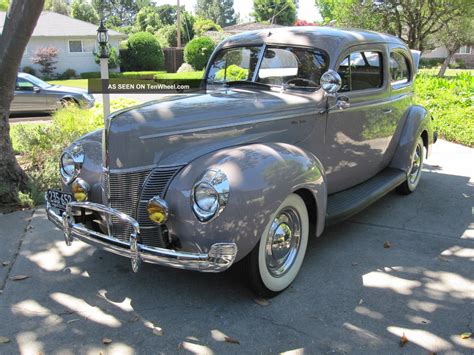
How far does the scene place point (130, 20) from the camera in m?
86.1

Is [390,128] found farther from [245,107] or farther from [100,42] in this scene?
[100,42]

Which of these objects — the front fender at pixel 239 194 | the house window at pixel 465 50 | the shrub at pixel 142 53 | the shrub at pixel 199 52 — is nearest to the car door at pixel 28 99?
the front fender at pixel 239 194

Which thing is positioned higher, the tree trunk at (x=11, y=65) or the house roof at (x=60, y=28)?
the house roof at (x=60, y=28)

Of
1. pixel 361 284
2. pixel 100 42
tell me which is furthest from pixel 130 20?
pixel 361 284

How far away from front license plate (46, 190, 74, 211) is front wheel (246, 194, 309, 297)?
1489 millimetres

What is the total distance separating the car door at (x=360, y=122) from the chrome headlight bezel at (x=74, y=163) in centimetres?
218

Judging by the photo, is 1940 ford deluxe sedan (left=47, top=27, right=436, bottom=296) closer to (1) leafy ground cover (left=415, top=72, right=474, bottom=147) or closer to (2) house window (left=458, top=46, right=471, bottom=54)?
(1) leafy ground cover (left=415, top=72, right=474, bottom=147)

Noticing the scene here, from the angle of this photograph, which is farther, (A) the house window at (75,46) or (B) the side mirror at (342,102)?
(A) the house window at (75,46)

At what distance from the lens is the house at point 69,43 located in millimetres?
31453

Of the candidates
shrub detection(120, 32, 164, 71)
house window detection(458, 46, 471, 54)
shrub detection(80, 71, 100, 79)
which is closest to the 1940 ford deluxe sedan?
shrub detection(80, 71, 100, 79)

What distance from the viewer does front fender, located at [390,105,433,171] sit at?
18.1ft

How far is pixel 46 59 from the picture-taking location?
30031 millimetres

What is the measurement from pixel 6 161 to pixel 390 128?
14.8ft

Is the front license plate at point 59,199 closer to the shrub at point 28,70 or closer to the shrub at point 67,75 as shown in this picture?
the shrub at point 28,70
